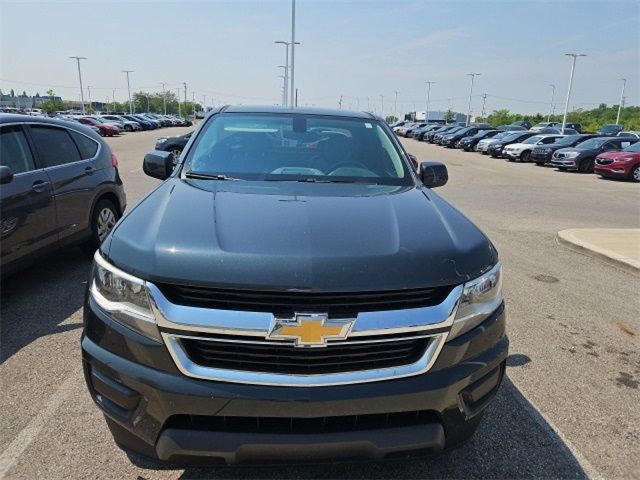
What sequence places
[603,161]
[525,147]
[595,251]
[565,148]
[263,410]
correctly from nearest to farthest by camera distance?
[263,410]
[595,251]
[603,161]
[565,148]
[525,147]

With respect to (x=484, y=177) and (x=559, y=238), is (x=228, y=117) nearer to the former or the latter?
(x=559, y=238)

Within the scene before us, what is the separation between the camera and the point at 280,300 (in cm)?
189

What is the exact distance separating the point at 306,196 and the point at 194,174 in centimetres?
88

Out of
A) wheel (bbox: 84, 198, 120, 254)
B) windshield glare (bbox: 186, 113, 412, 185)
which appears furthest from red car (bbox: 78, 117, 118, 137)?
windshield glare (bbox: 186, 113, 412, 185)

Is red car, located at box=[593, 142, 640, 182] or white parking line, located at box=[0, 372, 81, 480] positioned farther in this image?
A: red car, located at box=[593, 142, 640, 182]

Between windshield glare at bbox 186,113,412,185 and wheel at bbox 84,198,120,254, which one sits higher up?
windshield glare at bbox 186,113,412,185

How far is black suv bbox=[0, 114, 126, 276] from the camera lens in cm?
432

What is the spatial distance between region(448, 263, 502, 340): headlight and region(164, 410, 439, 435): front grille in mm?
444

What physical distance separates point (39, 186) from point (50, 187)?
6.5 inches

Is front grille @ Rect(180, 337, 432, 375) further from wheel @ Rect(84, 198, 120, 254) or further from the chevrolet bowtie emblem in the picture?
wheel @ Rect(84, 198, 120, 254)

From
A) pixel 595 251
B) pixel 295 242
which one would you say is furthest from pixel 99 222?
pixel 595 251

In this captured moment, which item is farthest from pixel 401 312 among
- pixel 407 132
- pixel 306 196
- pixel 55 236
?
pixel 407 132

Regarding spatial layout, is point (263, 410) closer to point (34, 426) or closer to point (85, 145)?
point (34, 426)

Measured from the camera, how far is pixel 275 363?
1906mm
